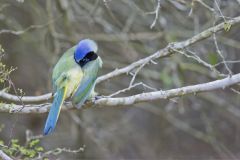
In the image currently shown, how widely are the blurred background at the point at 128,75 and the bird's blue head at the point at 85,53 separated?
1.30 meters

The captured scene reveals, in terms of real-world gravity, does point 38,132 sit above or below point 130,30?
below

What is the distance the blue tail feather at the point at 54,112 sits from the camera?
13.1 feet

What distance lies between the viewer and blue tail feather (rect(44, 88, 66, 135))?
4.01m

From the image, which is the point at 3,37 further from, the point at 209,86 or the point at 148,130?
the point at 209,86

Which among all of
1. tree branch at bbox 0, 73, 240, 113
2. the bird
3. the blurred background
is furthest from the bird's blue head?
the blurred background

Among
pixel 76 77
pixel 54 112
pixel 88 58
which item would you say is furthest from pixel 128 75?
pixel 54 112

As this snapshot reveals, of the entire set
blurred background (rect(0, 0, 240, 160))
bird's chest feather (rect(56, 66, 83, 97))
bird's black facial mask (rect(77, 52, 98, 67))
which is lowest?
blurred background (rect(0, 0, 240, 160))

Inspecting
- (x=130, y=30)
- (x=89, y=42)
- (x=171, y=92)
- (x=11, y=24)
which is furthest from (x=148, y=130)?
(x=171, y=92)

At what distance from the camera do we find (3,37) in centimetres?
822

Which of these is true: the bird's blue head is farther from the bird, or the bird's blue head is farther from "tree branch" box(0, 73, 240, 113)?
"tree branch" box(0, 73, 240, 113)

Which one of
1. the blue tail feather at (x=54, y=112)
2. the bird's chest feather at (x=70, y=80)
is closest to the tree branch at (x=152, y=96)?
the blue tail feather at (x=54, y=112)

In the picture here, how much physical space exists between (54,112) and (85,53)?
2.34 feet

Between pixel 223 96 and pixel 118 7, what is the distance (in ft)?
6.59

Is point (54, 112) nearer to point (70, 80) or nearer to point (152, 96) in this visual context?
point (70, 80)
